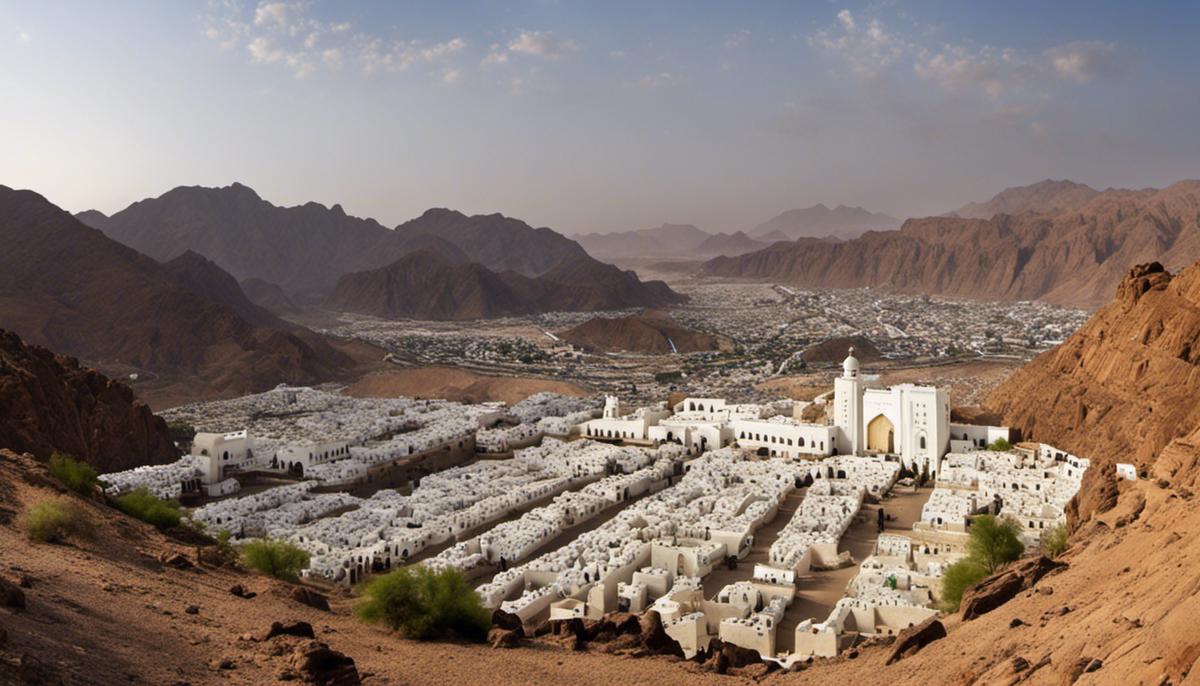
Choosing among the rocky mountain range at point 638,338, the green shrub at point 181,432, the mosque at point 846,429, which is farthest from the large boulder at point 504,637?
the rocky mountain range at point 638,338

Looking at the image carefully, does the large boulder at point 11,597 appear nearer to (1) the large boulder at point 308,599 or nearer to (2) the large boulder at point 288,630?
(2) the large boulder at point 288,630

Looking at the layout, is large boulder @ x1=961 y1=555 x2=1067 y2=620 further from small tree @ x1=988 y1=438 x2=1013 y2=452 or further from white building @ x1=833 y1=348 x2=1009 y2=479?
small tree @ x1=988 y1=438 x2=1013 y2=452

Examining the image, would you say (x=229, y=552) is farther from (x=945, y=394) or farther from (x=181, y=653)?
(x=945, y=394)

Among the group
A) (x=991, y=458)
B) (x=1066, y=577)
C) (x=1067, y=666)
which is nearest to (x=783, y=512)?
(x=991, y=458)

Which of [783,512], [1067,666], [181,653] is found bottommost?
[783,512]

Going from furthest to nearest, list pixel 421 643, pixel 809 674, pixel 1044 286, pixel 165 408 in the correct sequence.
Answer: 1. pixel 1044 286
2. pixel 165 408
3. pixel 421 643
4. pixel 809 674

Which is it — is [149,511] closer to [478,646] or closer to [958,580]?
[478,646]

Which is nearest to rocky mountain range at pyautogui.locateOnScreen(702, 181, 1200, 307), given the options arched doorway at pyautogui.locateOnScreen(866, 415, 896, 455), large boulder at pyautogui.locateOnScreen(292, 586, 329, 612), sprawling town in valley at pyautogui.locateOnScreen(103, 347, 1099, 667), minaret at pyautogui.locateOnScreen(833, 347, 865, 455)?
arched doorway at pyautogui.locateOnScreen(866, 415, 896, 455)
